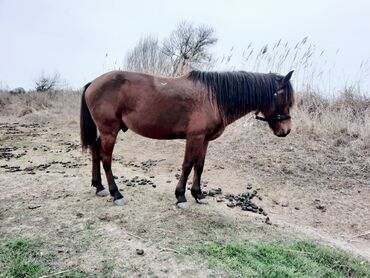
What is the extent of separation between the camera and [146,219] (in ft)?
12.8

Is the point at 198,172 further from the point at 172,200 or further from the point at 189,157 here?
the point at 172,200

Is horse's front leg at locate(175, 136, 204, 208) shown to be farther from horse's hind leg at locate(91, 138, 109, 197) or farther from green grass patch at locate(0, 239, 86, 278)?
green grass patch at locate(0, 239, 86, 278)

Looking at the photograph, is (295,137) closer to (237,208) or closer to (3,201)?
(237,208)

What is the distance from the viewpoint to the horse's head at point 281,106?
14.3 feet

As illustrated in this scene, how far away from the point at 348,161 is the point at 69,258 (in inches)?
217

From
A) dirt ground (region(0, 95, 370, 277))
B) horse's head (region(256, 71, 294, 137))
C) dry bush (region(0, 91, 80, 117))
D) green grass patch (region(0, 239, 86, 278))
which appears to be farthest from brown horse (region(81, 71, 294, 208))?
dry bush (region(0, 91, 80, 117))

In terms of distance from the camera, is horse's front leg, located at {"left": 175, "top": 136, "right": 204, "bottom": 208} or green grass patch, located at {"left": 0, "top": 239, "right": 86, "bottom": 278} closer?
green grass patch, located at {"left": 0, "top": 239, "right": 86, "bottom": 278}

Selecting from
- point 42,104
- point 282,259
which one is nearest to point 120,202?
point 282,259

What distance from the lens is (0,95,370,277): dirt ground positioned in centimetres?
330

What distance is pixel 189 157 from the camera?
13.7 feet

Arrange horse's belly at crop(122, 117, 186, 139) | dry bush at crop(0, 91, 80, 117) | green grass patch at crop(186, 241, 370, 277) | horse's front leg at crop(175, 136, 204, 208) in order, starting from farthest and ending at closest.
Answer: dry bush at crop(0, 91, 80, 117) < horse's belly at crop(122, 117, 186, 139) < horse's front leg at crop(175, 136, 204, 208) < green grass patch at crop(186, 241, 370, 277)

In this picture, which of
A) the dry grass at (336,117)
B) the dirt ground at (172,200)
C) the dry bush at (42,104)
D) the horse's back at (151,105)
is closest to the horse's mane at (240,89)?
the horse's back at (151,105)

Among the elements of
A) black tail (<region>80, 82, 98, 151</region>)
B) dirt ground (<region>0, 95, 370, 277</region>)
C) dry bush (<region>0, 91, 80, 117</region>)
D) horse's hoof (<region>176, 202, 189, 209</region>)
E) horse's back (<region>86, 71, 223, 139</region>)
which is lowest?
dry bush (<region>0, 91, 80, 117</region>)

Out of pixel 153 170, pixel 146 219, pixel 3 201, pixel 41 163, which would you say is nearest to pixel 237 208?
pixel 146 219
